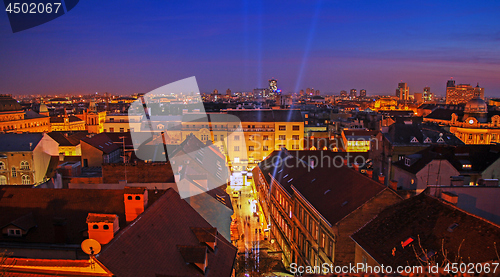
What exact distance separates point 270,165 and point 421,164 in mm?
17487

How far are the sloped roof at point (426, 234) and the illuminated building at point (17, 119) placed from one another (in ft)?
324

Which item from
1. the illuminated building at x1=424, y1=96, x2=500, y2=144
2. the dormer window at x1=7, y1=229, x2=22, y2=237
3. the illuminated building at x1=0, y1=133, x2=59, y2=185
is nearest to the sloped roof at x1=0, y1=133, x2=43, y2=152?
the illuminated building at x1=0, y1=133, x2=59, y2=185

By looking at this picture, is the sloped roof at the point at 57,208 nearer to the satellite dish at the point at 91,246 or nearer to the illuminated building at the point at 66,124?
the satellite dish at the point at 91,246

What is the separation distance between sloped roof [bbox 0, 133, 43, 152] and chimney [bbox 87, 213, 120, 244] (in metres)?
35.7

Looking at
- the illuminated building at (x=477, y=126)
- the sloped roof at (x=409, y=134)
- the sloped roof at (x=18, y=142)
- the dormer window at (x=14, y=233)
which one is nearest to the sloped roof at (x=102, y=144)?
the sloped roof at (x=18, y=142)

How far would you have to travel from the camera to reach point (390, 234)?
15.0 metres

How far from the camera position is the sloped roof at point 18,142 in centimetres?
4151

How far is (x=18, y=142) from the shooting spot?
42.2 m

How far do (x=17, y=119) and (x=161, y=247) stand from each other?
104 m

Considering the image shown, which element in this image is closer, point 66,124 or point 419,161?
point 419,161

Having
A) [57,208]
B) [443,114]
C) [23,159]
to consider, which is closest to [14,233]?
[57,208]

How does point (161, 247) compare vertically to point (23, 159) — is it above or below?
above

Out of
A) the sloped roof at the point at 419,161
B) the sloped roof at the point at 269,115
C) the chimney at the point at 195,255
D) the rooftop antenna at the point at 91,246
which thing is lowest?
the chimney at the point at 195,255

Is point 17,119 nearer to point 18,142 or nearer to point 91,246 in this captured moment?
point 18,142
